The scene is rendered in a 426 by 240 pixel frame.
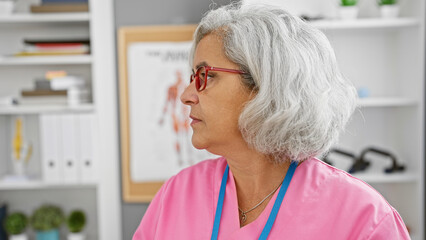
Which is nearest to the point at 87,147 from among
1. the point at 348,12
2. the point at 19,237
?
the point at 19,237

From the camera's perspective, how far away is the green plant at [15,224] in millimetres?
3094

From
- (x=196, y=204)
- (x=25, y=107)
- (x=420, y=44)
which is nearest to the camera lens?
(x=196, y=204)

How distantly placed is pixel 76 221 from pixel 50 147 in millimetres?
483

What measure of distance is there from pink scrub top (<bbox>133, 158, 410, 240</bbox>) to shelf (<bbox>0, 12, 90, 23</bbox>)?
1.66 m

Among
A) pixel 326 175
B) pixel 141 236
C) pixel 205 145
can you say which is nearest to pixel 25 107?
pixel 141 236

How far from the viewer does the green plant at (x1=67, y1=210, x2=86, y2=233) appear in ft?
10.3

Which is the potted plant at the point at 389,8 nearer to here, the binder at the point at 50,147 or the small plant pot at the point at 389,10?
the small plant pot at the point at 389,10

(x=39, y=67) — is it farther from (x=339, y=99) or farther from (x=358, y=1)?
(x=339, y=99)

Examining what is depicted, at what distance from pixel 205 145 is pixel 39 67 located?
2168mm

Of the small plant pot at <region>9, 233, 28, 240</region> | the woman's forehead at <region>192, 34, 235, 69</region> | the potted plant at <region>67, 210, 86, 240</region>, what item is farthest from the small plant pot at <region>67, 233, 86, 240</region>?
the woman's forehead at <region>192, 34, 235, 69</region>

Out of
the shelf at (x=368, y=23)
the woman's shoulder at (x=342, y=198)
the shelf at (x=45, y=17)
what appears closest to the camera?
the woman's shoulder at (x=342, y=198)

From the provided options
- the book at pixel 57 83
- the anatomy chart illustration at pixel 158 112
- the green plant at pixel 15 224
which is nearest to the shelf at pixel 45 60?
the book at pixel 57 83

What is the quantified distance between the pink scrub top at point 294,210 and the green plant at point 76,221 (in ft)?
5.74

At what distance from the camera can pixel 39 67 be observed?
3.23m
